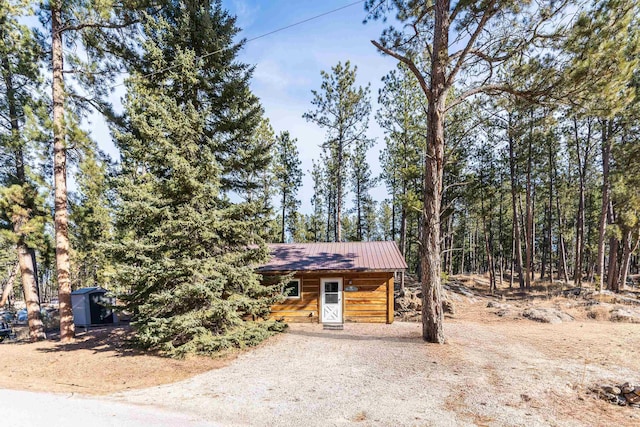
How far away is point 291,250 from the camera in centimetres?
1372

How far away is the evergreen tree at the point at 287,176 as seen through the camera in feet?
81.1

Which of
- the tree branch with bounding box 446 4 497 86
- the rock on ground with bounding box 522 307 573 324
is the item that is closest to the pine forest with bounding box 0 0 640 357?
the tree branch with bounding box 446 4 497 86

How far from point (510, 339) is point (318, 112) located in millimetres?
15781

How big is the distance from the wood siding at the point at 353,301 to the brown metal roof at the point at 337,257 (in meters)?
0.37

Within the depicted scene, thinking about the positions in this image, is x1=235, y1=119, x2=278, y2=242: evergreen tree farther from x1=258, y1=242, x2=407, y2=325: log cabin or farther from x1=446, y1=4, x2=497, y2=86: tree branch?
x1=446, y1=4, x2=497, y2=86: tree branch

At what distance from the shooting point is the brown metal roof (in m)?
11.4

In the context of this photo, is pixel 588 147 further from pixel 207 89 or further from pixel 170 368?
pixel 170 368

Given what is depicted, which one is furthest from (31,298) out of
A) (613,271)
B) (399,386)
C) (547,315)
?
(613,271)

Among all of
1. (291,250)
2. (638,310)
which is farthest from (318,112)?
(638,310)

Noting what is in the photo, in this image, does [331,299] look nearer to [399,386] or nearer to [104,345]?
[399,386]

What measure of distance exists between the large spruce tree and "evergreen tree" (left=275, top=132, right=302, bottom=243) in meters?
13.9

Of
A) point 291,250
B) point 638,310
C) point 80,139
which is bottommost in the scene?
point 638,310

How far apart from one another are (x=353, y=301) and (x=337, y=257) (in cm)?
198

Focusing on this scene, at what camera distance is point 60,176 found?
9.12 metres
